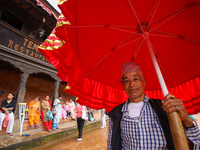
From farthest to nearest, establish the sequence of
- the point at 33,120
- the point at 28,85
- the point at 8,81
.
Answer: the point at 28,85
the point at 8,81
the point at 33,120

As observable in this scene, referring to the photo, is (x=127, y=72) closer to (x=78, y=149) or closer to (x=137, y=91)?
(x=137, y=91)

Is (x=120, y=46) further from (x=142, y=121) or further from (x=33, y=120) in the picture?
(x=33, y=120)

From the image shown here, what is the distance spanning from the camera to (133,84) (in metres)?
1.20

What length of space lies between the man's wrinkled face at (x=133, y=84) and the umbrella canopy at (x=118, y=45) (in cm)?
47

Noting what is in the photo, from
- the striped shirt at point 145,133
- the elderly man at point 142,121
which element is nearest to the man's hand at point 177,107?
the elderly man at point 142,121

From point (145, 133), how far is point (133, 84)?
0.50 m

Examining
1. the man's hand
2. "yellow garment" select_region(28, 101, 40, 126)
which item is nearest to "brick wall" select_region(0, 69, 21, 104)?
"yellow garment" select_region(28, 101, 40, 126)

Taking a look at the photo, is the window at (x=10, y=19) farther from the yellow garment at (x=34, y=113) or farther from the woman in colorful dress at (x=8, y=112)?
the yellow garment at (x=34, y=113)

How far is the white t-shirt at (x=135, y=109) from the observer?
1111mm

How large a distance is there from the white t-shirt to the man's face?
0.08 metres

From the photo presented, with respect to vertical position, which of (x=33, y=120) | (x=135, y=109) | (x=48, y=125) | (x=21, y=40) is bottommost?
(x=48, y=125)

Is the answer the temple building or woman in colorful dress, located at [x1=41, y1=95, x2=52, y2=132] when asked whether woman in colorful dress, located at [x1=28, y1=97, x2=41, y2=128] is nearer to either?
woman in colorful dress, located at [x1=41, y1=95, x2=52, y2=132]

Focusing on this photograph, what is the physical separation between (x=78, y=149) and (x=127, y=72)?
14.4 ft

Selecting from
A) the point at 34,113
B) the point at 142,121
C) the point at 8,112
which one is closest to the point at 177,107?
the point at 142,121
